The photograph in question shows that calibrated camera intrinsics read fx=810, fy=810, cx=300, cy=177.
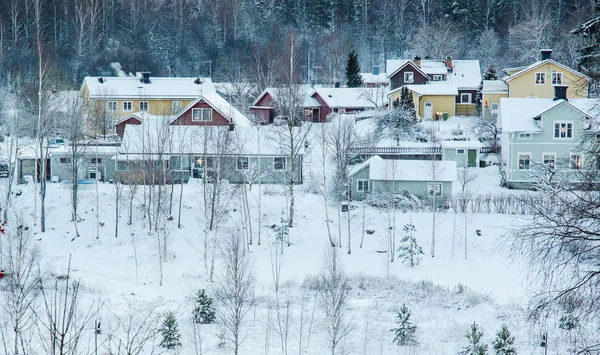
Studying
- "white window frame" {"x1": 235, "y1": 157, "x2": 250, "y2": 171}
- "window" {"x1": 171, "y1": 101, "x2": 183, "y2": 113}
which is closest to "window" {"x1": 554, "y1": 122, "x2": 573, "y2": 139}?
"white window frame" {"x1": 235, "y1": 157, "x2": 250, "y2": 171}

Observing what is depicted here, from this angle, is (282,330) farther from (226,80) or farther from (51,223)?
(226,80)

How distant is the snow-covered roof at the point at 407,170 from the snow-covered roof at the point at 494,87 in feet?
50.8

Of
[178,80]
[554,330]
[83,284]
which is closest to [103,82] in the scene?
[178,80]

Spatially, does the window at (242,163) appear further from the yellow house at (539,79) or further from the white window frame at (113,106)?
the yellow house at (539,79)

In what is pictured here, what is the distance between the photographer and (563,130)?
38.2 metres

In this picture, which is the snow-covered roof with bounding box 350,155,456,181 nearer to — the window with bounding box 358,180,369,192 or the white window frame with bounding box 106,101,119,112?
the window with bounding box 358,180,369,192

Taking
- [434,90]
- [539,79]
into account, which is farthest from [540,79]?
[434,90]

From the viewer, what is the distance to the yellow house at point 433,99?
5053cm

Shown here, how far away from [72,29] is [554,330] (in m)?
60.4

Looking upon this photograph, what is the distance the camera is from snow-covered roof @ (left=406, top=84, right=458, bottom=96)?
50.4m

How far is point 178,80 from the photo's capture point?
55.5m

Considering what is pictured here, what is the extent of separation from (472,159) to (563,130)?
16.0ft

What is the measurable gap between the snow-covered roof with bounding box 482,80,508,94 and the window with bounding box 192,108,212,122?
17121 millimetres

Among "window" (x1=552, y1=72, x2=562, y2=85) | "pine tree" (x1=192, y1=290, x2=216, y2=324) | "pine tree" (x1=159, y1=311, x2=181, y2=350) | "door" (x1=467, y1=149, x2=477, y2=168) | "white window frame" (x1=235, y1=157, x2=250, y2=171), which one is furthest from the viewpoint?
"window" (x1=552, y1=72, x2=562, y2=85)
